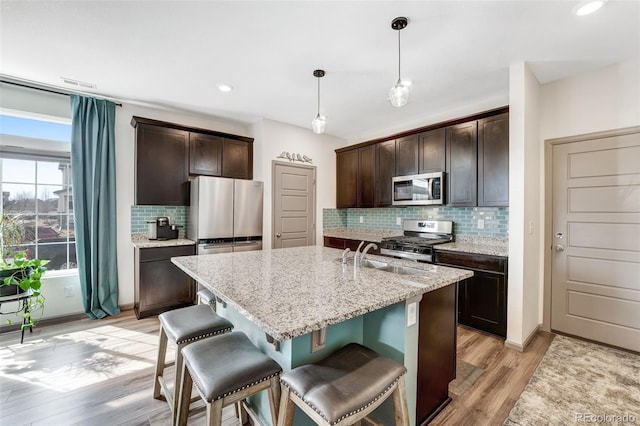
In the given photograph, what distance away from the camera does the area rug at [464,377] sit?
6.64 feet

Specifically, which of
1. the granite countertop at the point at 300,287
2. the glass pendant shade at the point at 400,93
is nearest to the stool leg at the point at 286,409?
the granite countertop at the point at 300,287

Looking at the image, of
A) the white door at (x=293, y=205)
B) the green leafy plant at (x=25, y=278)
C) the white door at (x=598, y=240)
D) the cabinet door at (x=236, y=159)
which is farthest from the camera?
the white door at (x=293, y=205)

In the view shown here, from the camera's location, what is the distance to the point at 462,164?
3344mm

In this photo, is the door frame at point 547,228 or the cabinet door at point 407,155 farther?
the cabinet door at point 407,155

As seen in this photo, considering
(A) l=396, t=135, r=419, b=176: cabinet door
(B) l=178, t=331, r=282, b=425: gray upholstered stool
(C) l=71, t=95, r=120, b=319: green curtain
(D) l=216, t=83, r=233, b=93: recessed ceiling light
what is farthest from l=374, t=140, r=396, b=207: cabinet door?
(C) l=71, t=95, r=120, b=319: green curtain

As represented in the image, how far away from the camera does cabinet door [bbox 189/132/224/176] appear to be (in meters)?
3.85

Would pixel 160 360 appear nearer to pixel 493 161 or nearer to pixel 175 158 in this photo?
pixel 175 158

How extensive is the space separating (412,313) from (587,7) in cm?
235

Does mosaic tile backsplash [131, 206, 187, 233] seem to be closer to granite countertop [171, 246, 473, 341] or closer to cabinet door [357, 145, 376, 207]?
granite countertop [171, 246, 473, 341]

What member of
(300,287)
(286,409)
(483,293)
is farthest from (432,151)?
(286,409)

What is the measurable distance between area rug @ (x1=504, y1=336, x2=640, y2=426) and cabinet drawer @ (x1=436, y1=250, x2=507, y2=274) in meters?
0.86

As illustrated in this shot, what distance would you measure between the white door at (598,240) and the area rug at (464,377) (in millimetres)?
1444

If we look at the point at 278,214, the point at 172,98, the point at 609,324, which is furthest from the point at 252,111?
the point at 609,324

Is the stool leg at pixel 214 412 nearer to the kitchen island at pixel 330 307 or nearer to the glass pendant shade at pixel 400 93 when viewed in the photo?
the kitchen island at pixel 330 307
